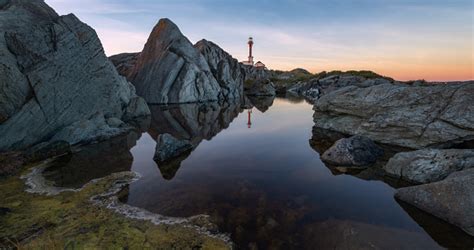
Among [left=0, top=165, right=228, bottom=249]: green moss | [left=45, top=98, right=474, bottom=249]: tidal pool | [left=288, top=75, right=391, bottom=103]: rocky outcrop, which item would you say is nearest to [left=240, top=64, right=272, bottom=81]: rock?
[left=288, top=75, right=391, bottom=103]: rocky outcrop

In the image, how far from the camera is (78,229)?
9.16m

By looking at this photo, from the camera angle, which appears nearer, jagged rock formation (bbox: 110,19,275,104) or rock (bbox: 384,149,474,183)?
rock (bbox: 384,149,474,183)

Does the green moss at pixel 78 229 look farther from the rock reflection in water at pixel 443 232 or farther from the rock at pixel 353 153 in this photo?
the rock at pixel 353 153

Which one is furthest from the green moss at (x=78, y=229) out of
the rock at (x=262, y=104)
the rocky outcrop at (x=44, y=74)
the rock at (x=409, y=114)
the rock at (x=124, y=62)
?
the rock at (x=124, y=62)

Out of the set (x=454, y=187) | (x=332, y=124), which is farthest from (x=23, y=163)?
(x=332, y=124)

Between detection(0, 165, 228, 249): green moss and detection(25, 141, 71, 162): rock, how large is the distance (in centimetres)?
616

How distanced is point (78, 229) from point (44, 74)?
18423mm

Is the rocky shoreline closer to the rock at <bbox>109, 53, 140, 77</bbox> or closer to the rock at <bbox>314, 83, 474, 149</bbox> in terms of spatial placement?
the rock at <bbox>314, 83, 474, 149</bbox>

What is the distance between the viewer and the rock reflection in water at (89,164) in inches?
564

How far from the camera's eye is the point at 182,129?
102 feet

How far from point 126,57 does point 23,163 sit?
80.1m

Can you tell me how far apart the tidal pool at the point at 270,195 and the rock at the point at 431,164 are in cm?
136

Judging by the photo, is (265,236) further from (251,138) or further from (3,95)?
(3,95)

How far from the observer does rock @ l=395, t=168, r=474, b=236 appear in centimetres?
912
